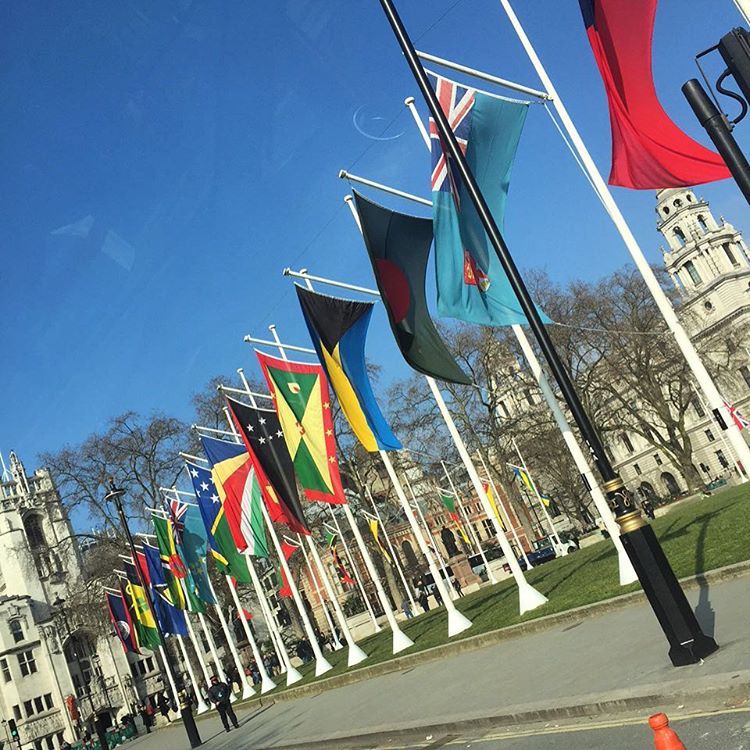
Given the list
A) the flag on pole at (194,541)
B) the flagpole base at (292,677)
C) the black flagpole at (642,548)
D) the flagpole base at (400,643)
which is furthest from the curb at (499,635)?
the flag on pole at (194,541)

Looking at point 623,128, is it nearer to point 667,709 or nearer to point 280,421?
point 667,709

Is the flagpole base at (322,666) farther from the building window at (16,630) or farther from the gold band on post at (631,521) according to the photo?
the building window at (16,630)

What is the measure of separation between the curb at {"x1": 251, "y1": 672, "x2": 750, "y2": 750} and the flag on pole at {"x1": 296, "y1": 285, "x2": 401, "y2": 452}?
691 cm

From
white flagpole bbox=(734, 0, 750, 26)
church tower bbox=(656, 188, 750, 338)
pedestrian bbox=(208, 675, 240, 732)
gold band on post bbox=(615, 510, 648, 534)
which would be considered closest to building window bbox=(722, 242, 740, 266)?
church tower bbox=(656, 188, 750, 338)

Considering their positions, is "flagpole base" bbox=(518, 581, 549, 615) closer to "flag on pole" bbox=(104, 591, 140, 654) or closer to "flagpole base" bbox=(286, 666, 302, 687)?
"flagpole base" bbox=(286, 666, 302, 687)

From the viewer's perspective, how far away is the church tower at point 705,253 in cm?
8375

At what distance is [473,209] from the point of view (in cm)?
1287

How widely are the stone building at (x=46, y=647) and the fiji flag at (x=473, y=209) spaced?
60649 mm

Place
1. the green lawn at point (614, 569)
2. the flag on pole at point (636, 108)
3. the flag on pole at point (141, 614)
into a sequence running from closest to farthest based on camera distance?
the flag on pole at point (636, 108) → the green lawn at point (614, 569) → the flag on pole at point (141, 614)

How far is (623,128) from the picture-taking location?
10758 mm

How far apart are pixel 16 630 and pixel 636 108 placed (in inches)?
2993

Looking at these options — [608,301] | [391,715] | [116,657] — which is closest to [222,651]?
[116,657]

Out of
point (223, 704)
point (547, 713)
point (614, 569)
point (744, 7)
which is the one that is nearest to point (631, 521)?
point (547, 713)

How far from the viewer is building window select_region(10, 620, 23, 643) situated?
71750 mm
